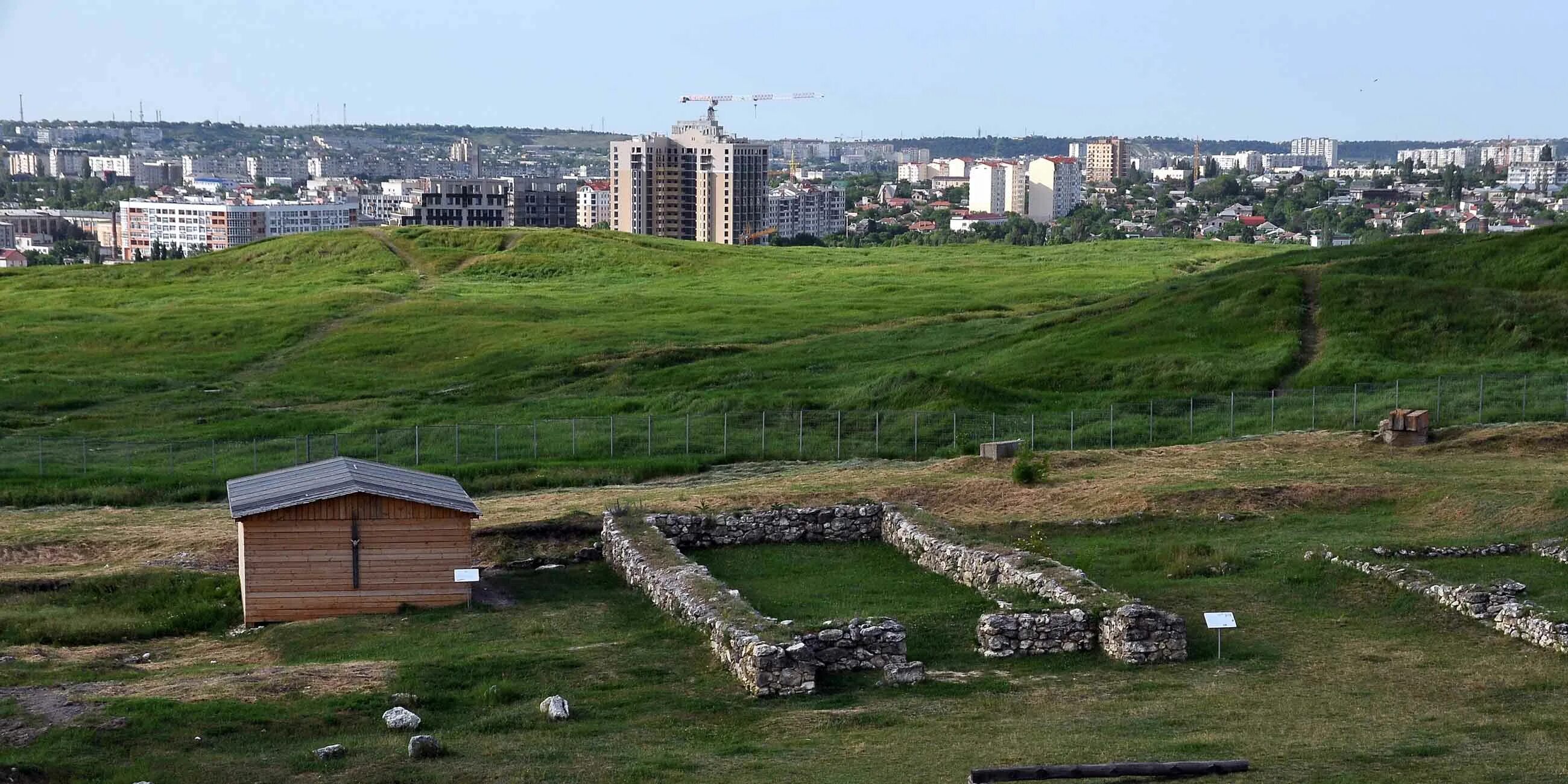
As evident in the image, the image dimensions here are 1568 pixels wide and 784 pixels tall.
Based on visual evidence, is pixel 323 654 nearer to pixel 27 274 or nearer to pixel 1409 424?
pixel 1409 424

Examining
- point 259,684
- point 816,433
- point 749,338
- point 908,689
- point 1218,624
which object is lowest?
point 816,433

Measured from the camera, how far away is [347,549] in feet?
106

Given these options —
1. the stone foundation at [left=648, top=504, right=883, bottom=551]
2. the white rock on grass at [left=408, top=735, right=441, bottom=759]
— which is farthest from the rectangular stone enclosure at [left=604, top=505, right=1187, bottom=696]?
the white rock on grass at [left=408, top=735, right=441, bottom=759]

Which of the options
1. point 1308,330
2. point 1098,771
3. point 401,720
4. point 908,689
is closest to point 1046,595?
point 908,689

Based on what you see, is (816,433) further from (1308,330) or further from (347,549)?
(1308,330)

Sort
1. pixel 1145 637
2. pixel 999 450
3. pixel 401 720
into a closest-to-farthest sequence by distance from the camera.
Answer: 1. pixel 401 720
2. pixel 1145 637
3. pixel 999 450

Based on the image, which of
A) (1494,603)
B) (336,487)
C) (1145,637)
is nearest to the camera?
(1145,637)

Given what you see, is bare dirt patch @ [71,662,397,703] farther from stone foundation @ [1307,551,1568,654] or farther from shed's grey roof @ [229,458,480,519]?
stone foundation @ [1307,551,1568,654]

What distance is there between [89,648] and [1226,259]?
10655cm

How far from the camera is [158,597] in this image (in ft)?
108

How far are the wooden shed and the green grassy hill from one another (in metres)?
25.6

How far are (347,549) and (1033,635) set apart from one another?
12.9 m

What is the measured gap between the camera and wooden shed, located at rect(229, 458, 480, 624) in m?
31.8

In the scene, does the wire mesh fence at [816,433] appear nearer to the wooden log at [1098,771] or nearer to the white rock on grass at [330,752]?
the white rock on grass at [330,752]
